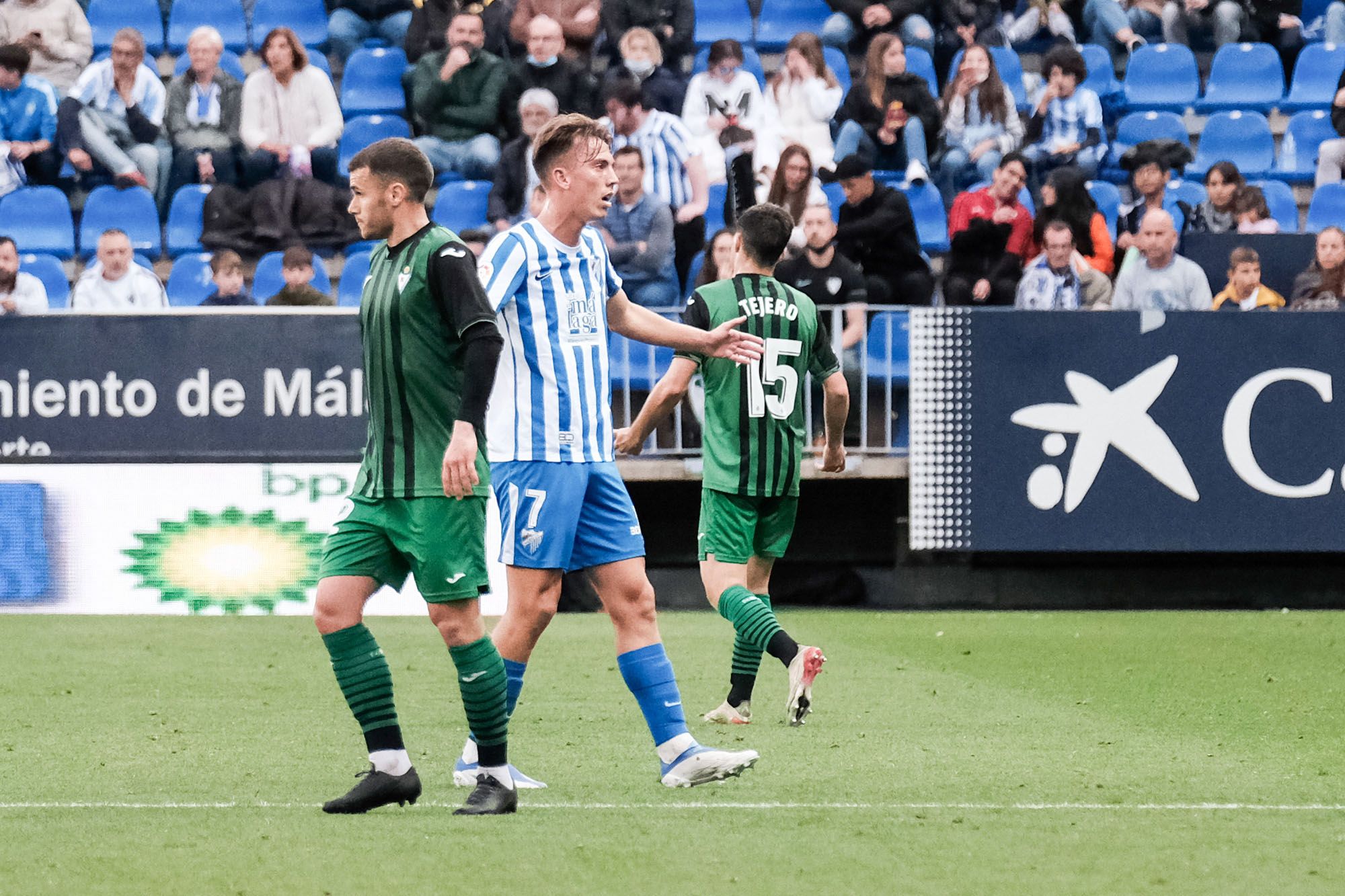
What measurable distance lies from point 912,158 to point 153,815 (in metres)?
10.3

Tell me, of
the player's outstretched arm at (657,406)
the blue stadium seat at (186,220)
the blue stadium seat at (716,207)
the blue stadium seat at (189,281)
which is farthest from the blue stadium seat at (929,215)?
the player's outstretched arm at (657,406)

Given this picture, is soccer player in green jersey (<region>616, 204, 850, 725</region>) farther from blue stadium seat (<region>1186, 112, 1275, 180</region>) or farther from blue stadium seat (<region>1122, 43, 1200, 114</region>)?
blue stadium seat (<region>1122, 43, 1200, 114</region>)

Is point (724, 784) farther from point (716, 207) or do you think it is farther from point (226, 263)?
point (716, 207)

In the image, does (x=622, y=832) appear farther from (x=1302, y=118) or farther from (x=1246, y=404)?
(x=1302, y=118)

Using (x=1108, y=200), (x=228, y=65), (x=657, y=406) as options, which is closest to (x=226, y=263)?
(x=228, y=65)

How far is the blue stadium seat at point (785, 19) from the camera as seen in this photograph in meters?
16.0

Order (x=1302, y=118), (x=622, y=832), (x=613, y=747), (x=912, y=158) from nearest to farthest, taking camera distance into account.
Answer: (x=622, y=832) < (x=613, y=747) < (x=912, y=158) < (x=1302, y=118)

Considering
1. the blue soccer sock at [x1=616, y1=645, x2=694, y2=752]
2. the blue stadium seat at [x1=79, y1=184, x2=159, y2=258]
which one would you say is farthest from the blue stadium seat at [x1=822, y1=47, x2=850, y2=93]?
the blue soccer sock at [x1=616, y1=645, x2=694, y2=752]

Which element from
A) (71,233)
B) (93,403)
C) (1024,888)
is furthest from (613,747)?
(71,233)

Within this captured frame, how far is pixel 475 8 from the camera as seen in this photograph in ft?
48.0

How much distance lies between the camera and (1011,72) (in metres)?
14.9

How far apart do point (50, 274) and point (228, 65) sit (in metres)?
2.56

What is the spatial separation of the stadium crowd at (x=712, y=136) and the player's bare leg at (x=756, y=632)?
A: 16.6ft

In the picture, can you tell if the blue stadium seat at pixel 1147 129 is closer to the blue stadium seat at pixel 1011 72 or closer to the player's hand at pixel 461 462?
the blue stadium seat at pixel 1011 72
